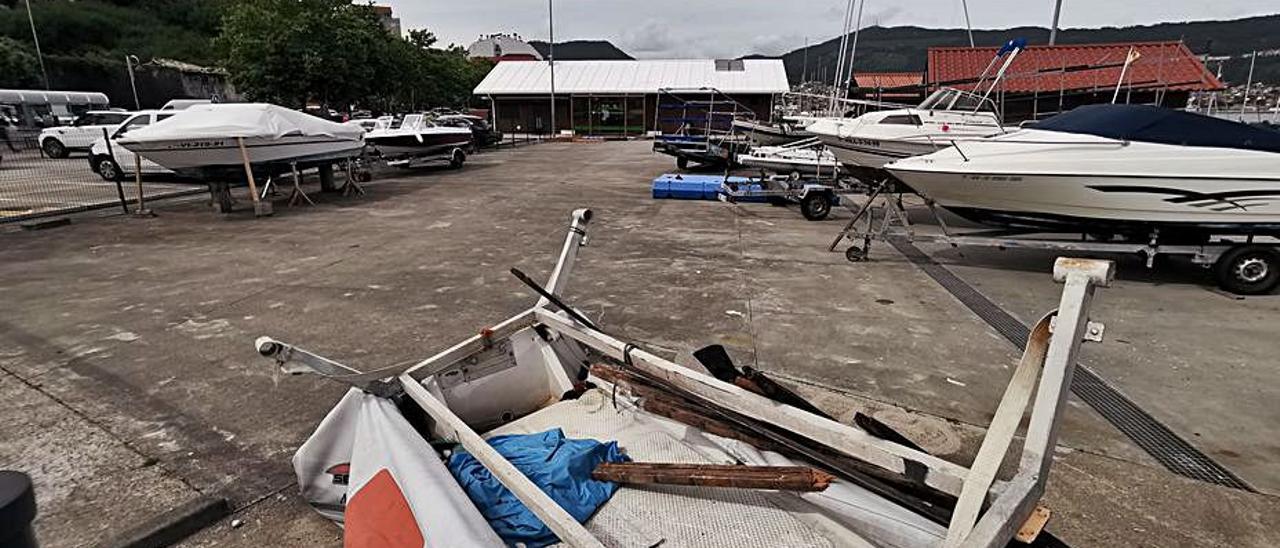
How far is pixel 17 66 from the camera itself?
36.7 metres

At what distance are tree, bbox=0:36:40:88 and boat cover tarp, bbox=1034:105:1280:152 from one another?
169 ft

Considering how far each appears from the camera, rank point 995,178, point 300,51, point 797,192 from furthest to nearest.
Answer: point 300,51
point 797,192
point 995,178

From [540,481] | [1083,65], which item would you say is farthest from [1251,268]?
[1083,65]

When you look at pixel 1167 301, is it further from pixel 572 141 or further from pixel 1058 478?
pixel 572 141

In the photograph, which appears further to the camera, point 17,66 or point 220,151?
point 17,66

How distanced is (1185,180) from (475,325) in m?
6.78

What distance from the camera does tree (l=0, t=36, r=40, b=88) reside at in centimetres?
3591

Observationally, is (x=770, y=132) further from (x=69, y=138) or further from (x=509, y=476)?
(x=69, y=138)

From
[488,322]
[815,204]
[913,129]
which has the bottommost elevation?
[488,322]

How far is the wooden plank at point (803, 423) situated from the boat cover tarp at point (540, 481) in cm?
39

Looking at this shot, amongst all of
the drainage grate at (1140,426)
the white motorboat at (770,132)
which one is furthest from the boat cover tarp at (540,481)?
the white motorboat at (770,132)

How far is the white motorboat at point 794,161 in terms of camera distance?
13320 mm

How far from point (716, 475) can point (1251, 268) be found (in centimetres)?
682

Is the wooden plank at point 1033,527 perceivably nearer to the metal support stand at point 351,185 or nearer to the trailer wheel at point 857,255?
the trailer wheel at point 857,255
